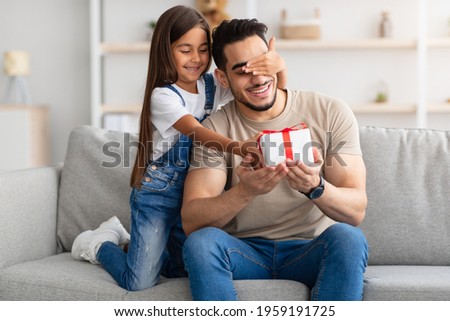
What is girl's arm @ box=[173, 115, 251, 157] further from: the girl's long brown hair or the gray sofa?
the gray sofa

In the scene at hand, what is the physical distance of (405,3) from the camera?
5457 mm

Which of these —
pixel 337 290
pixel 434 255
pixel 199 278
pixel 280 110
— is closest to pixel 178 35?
pixel 280 110

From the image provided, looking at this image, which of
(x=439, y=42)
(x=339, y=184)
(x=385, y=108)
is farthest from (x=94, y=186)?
(x=439, y=42)

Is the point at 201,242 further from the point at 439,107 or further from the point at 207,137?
the point at 439,107

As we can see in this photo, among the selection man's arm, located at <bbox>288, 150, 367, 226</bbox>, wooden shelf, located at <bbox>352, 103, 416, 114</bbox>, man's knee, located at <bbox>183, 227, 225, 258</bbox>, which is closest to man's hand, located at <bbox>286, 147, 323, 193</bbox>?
man's arm, located at <bbox>288, 150, 367, 226</bbox>

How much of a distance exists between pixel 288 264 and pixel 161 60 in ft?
2.47

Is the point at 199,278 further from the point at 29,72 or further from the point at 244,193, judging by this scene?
the point at 29,72

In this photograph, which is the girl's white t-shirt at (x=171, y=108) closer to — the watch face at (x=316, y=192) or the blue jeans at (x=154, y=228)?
the blue jeans at (x=154, y=228)

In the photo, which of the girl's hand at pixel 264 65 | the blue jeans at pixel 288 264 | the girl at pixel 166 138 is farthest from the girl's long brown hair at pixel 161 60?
the blue jeans at pixel 288 264

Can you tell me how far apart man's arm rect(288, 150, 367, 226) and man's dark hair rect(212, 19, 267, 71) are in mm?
441

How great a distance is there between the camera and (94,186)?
8.47 ft

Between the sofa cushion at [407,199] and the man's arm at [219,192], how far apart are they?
1.89ft

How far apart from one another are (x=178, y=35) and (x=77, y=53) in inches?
147

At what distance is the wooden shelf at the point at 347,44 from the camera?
5.21 m
